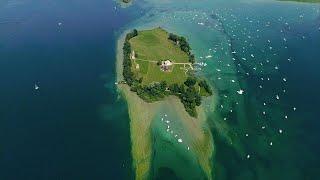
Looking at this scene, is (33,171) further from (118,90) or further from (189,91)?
(189,91)

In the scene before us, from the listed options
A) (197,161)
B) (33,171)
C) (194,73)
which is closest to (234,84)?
(194,73)

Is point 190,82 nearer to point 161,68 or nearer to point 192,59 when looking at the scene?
point 161,68

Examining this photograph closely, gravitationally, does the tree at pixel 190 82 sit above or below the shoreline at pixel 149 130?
above

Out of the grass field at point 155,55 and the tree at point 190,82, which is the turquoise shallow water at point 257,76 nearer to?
the grass field at point 155,55

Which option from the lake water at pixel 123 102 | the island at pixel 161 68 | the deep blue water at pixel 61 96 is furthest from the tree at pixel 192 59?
the deep blue water at pixel 61 96

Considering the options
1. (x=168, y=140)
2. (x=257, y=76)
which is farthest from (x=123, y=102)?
(x=257, y=76)

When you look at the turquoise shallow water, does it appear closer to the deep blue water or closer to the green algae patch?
the green algae patch
